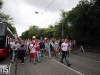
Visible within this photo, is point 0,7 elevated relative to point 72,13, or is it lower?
elevated

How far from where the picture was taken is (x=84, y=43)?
40.4m

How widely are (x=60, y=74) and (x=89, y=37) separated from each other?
30.2m

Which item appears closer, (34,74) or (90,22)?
(34,74)

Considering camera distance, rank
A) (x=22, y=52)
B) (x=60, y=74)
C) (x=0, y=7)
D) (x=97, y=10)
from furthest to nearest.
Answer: (x=0, y=7) → (x=97, y=10) → (x=22, y=52) → (x=60, y=74)

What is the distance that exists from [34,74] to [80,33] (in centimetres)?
3202

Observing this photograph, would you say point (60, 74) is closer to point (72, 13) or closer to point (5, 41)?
point (5, 41)

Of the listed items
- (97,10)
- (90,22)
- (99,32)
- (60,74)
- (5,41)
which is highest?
(97,10)

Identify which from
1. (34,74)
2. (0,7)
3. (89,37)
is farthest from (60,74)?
(0,7)

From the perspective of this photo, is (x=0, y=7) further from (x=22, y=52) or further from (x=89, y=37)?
(x=22, y=52)

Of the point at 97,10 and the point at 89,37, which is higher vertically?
the point at 97,10

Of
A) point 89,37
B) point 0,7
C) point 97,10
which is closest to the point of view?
point 97,10

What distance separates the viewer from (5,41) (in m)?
14.1

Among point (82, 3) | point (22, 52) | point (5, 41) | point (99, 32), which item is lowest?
point (22, 52)

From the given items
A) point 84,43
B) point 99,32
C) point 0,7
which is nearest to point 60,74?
point 99,32
